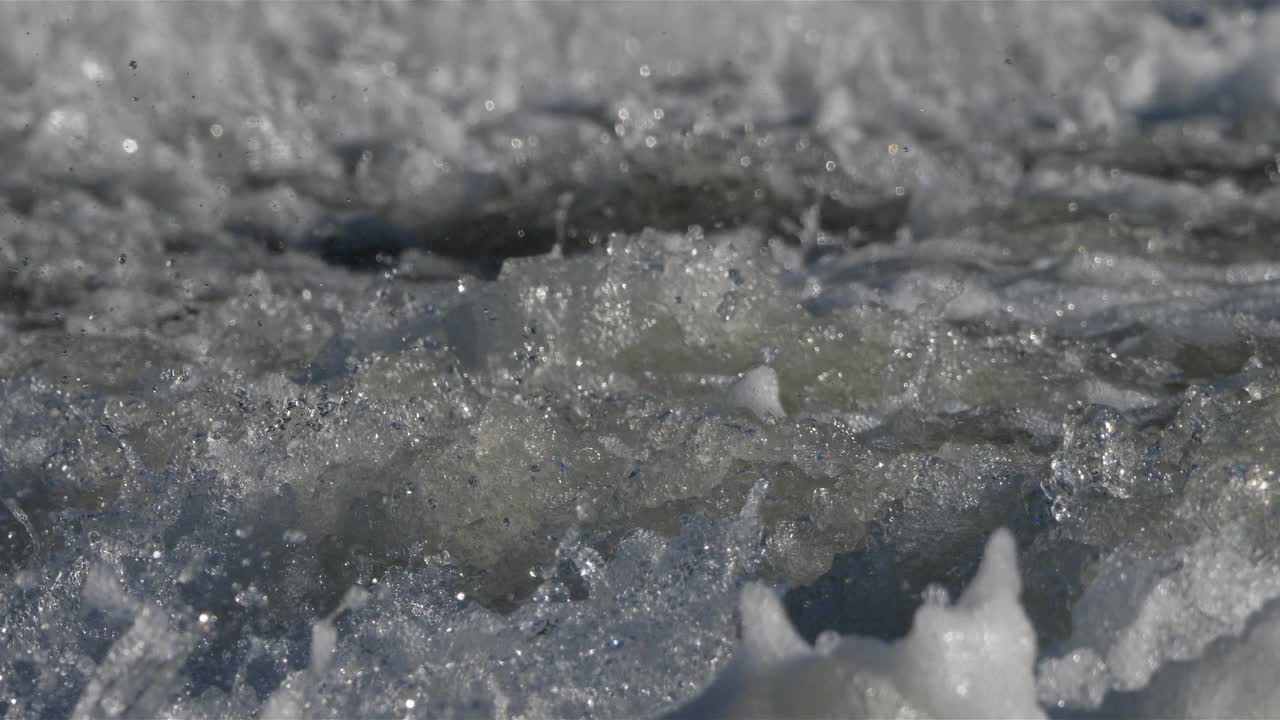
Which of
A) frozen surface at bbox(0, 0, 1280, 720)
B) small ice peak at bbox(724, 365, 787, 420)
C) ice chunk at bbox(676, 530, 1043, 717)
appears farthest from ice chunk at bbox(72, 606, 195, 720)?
small ice peak at bbox(724, 365, 787, 420)

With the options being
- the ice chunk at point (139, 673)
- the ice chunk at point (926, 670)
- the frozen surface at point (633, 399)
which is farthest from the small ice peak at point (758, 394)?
the ice chunk at point (139, 673)

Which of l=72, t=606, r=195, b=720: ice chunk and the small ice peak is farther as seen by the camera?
the small ice peak

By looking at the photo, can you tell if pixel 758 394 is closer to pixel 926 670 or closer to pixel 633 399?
pixel 633 399

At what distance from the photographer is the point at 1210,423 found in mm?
1662

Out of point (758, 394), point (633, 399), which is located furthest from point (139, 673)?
point (758, 394)

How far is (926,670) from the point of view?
4.24ft

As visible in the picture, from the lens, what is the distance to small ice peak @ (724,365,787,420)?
5.95 feet

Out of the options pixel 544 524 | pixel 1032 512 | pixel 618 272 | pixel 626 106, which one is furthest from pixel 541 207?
pixel 1032 512

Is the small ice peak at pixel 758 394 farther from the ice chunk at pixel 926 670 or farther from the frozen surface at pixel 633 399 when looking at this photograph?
the ice chunk at pixel 926 670

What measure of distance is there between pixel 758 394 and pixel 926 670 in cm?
61

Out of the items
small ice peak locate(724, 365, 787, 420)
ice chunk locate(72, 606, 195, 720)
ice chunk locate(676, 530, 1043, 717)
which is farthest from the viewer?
small ice peak locate(724, 365, 787, 420)

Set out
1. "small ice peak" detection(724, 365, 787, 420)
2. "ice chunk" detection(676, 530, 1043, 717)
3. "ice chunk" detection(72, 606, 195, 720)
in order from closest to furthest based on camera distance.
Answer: "ice chunk" detection(676, 530, 1043, 717), "ice chunk" detection(72, 606, 195, 720), "small ice peak" detection(724, 365, 787, 420)

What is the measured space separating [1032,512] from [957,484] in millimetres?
95

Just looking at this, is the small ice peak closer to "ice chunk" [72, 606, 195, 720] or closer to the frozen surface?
the frozen surface
